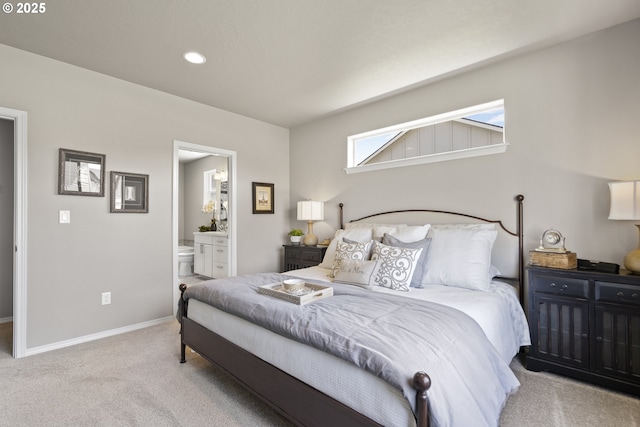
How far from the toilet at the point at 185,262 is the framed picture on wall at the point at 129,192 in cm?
289

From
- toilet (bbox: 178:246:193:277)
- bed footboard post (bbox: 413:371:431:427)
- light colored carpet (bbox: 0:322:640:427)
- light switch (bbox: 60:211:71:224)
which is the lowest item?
light colored carpet (bbox: 0:322:640:427)

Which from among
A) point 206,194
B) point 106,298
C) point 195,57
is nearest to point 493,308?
point 195,57

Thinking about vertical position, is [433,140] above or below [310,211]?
above

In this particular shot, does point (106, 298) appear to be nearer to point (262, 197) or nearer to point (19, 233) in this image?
point (19, 233)

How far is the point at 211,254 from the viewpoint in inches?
209

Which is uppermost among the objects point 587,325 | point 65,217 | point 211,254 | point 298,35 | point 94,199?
point 298,35

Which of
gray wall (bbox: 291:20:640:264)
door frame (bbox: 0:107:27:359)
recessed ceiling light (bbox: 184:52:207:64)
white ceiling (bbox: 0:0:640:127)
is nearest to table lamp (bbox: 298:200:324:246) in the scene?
gray wall (bbox: 291:20:640:264)

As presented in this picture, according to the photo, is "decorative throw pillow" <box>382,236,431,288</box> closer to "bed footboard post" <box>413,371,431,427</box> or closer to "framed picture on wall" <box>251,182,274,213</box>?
"bed footboard post" <box>413,371,431,427</box>

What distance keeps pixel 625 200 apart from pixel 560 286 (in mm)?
713

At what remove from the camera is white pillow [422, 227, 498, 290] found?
235 centimetres

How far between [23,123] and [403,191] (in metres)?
3.69

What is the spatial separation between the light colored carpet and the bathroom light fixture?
8.72 ft

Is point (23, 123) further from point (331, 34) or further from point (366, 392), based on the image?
point (366, 392)

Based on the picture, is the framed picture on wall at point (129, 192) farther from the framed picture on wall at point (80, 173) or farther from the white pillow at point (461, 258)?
the white pillow at point (461, 258)
